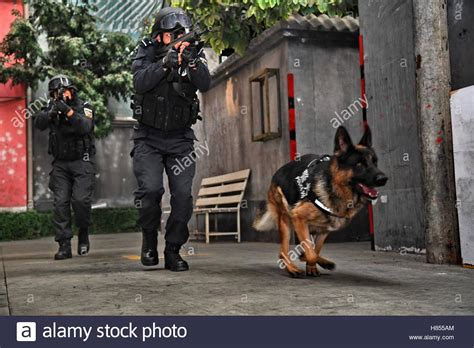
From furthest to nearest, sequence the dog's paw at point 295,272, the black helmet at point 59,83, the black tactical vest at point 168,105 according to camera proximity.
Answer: the black helmet at point 59,83 < the black tactical vest at point 168,105 < the dog's paw at point 295,272

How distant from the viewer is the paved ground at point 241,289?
2.98 m

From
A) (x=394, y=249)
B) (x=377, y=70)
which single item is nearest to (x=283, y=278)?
(x=394, y=249)

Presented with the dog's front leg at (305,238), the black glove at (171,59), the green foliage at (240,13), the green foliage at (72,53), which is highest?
the green foliage at (72,53)

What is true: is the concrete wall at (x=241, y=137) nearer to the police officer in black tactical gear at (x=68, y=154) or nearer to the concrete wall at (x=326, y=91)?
the concrete wall at (x=326, y=91)

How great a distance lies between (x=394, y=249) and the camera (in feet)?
20.8

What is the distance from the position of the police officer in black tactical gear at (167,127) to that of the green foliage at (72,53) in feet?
39.1

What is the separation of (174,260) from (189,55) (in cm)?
180

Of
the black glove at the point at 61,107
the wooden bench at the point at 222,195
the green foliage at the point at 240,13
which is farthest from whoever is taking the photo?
the wooden bench at the point at 222,195

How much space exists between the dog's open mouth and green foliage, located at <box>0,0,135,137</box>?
13.5 meters

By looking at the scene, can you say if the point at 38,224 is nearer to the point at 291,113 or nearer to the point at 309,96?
the point at 291,113

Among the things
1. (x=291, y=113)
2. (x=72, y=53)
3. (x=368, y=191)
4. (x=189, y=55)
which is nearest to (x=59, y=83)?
(x=189, y=55)

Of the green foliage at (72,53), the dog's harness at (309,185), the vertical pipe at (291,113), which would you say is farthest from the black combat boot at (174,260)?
the green foliage at (72,53)

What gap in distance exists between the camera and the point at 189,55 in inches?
184

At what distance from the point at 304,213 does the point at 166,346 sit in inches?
83.8
